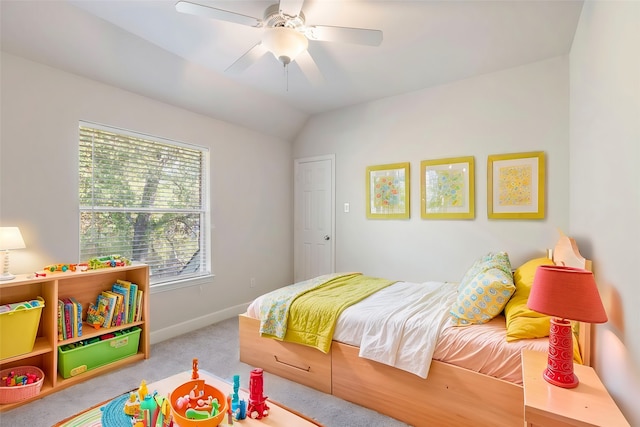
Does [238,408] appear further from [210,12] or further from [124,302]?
[210,12]

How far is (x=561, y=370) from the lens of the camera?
52.6 inches

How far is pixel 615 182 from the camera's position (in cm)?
143

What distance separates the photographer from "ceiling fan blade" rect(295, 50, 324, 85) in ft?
9.32

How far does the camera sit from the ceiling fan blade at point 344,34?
6.39 feet

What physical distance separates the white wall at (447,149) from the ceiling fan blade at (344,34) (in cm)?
177

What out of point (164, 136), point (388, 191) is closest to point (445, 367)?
point (388, 191)

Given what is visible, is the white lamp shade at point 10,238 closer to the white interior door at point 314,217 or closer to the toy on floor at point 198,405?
the toy on floor at point 198,405

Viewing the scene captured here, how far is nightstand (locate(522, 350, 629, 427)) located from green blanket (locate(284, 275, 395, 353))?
1197 mm

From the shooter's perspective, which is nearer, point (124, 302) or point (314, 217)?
point (124, 302)

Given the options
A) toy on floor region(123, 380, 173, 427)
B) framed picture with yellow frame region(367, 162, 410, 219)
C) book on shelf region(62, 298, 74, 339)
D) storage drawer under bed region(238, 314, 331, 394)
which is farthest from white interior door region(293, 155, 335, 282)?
toy on floor region(123, 380, 173, 427)

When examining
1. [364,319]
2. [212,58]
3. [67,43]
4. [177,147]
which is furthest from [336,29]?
[177,147]

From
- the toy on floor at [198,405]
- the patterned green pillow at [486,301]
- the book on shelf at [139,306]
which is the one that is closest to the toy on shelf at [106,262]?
the book on shelf at [139,306]

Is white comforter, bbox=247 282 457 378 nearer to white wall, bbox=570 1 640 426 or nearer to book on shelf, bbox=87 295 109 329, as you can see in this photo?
white wall, bbox=570 1 640 426

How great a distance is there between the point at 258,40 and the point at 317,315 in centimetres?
222
